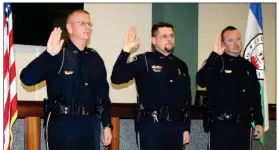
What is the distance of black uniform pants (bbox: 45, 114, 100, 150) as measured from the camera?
3.24 meters

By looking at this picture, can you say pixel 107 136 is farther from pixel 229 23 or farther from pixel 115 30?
pixel 229 23

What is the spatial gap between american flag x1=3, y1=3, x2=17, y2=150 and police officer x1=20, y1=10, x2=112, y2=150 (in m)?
0.17

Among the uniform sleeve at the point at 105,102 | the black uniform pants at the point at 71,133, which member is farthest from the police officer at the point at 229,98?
the black uniform pants at the point at 71,133

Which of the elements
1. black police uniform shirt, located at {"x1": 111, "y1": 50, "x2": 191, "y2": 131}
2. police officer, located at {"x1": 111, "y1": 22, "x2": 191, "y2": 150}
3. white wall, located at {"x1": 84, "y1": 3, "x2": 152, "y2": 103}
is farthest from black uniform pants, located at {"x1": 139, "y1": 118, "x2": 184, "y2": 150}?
white wall, located at {"x1": 84, "y1": 3, "x2": 152, "y2": 103}

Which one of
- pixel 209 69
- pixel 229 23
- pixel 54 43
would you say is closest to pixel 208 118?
pixel 209 69

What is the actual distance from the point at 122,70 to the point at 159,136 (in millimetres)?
597

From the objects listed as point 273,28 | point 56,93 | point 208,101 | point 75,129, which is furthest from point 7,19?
point 273,28

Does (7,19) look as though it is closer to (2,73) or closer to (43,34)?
(2,73)

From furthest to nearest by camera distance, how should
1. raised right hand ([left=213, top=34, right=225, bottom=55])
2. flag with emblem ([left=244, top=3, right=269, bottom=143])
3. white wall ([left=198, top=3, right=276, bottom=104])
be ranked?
white wall ([left=198, top=3, right=276, bottom=104]) < flag with emblem ([left=244, top=3, right=269, bottom=143]) < raised right hand ([left=213, top=34, right=225, bottom=55])

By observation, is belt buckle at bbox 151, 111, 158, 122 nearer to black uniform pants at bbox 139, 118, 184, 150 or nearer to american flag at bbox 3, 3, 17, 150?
black uniform pants at bbox 139, 118, 184, 150

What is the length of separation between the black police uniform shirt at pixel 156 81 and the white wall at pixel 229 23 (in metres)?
2.15

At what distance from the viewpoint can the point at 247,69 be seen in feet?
12.9

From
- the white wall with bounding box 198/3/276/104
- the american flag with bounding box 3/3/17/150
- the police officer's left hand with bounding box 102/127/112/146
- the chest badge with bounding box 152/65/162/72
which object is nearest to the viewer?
the american flag with bounding box 3/3/17/150

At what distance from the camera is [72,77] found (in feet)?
10.9
